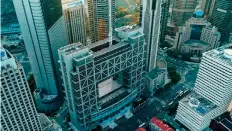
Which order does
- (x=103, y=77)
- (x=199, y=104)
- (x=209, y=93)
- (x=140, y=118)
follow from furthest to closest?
(x=140, y=118) < (x=209, y=93) < (x=199, y=104) < (x=103, y=77)

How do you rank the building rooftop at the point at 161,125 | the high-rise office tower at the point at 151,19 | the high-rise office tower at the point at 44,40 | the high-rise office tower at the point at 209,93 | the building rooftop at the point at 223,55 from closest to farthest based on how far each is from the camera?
1. the high-rise office tower at the point at 44,40
2. the building rooftop at the point at 223,55
3. the high-rise office tower at the point at 209,93
4. the building rooftop at the point at 161,125
5. the high-rise office tower at the point at 151,19

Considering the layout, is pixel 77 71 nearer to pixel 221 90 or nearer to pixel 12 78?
pixel 12 78

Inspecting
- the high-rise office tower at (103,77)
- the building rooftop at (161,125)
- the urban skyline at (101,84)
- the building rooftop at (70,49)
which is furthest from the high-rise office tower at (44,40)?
the building rooftop at (161,125)

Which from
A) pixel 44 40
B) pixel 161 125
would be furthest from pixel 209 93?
pixel 44 40

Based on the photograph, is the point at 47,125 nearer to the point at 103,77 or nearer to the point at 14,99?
the point at 14,99

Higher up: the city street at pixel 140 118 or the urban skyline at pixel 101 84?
the urban skyline at pixel 101 84

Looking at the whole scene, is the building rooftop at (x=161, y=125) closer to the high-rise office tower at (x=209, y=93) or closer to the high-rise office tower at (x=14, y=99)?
the high-rise office tower at (x=209, y=93)
